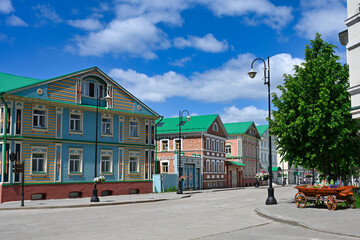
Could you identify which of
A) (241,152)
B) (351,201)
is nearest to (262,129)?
(241,152)

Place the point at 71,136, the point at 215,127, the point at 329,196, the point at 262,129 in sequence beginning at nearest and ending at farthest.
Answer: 1. the point at 329,196
2. the point at 71,136
3. the point at 215,127
4. the point at 262,129

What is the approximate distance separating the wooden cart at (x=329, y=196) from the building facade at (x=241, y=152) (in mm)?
40447

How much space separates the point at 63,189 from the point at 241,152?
38.0m

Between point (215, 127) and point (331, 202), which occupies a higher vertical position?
point (215, 127)

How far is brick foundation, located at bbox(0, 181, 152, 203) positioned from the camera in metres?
26.4

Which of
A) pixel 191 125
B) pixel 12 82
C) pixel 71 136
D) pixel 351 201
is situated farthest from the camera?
pixel 191 125

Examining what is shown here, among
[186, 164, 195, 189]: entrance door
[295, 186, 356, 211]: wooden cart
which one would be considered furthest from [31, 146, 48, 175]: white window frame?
[186, 164, 195, 189]: entrance door

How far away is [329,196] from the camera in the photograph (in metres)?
17.6

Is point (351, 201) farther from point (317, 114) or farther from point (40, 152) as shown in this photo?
point (40, 152)

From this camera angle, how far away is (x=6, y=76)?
3103 cm

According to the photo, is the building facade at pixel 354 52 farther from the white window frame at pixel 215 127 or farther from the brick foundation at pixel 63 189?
the white window frame at pixel 215 127

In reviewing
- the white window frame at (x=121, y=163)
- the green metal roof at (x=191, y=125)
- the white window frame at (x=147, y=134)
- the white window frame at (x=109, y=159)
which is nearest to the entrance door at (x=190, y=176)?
the green metal roof at (x=191, y=125)

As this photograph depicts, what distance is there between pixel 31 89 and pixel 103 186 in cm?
990

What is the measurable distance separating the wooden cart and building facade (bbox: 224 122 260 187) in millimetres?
40447
